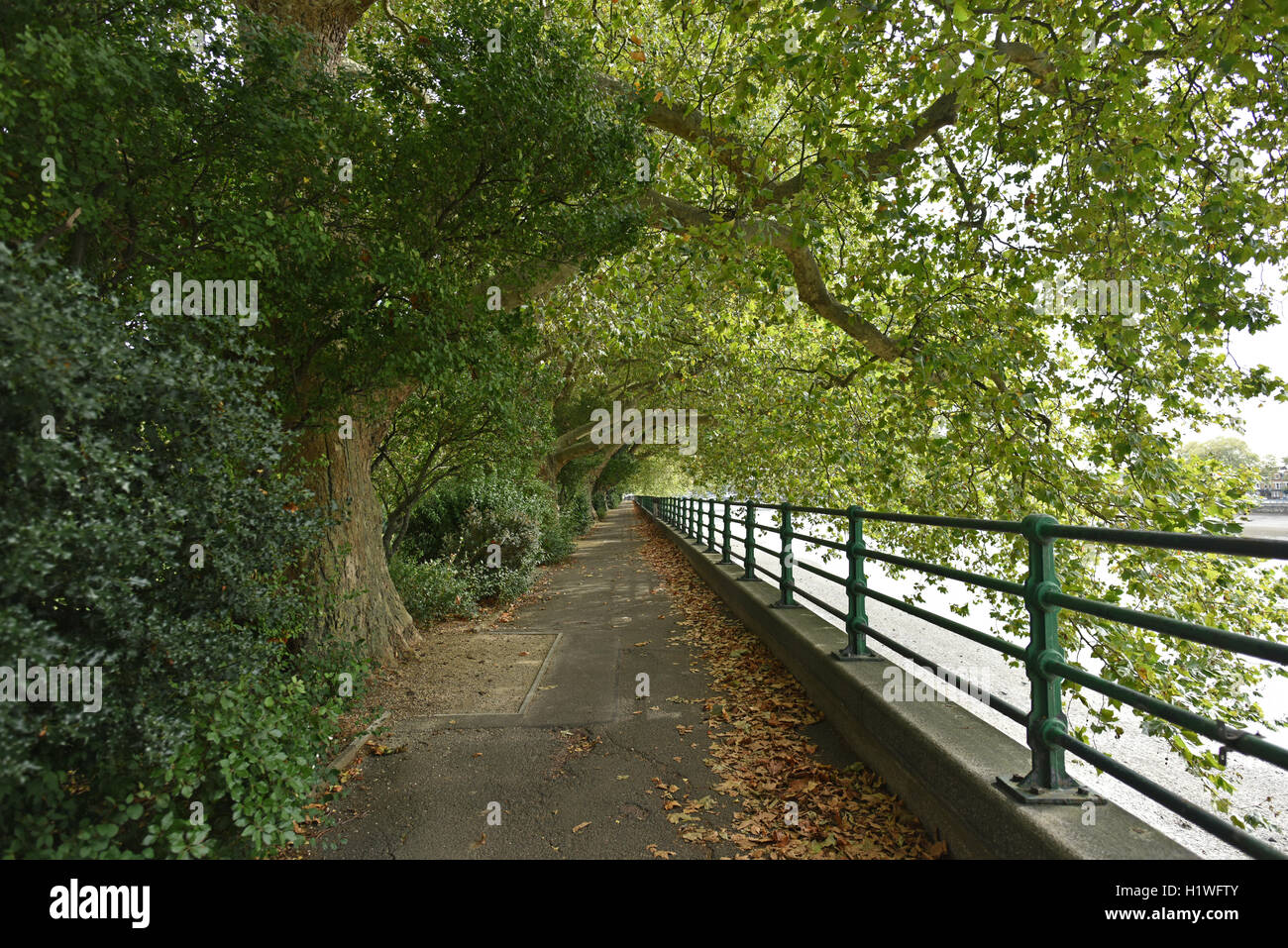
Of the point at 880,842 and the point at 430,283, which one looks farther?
the point at 430,283

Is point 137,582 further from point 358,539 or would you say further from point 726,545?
point 726,545

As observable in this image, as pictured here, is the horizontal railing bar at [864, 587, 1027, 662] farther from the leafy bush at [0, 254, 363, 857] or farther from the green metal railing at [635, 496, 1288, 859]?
the leafy bush at [0, 254, 363, 857]

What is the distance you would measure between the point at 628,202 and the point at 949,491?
542 cm

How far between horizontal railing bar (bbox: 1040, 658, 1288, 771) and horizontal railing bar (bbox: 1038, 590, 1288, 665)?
22 centimetres

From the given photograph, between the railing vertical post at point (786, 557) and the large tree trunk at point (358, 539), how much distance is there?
13.4 ft

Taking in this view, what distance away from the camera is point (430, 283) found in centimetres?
454

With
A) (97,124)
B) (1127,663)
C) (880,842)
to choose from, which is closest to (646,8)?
(97,124)

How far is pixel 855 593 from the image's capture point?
4.54 m

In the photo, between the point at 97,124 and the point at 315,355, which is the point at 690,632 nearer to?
the point at 315,355

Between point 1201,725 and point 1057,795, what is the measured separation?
2.62ft

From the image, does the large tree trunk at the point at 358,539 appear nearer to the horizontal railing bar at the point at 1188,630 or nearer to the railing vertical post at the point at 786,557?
the railing vertical post at the point at 786,557

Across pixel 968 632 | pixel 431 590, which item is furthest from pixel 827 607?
pixel 431 590

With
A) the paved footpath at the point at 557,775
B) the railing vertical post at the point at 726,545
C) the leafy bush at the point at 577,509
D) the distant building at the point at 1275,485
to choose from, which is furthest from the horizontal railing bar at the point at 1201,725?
the leafy bush at the point at 577,509
